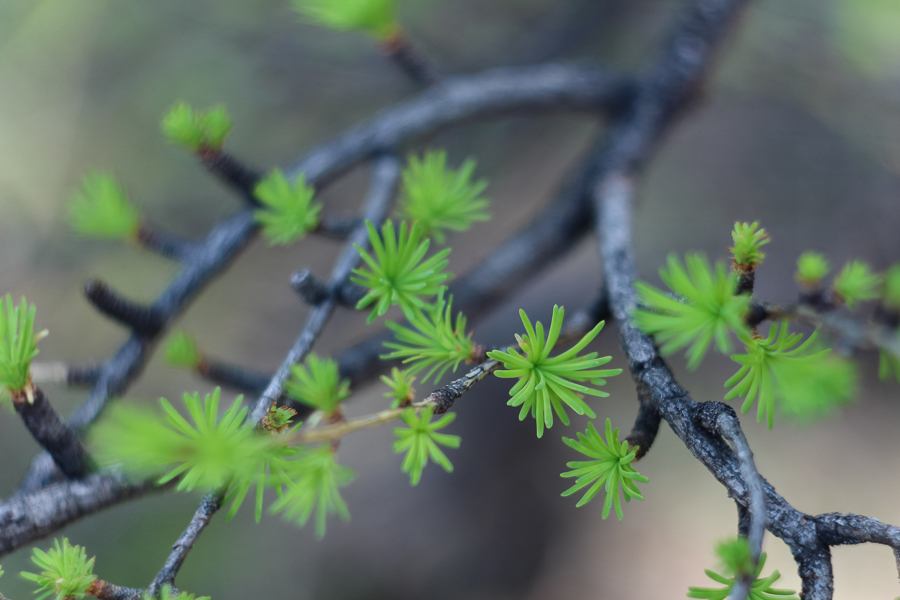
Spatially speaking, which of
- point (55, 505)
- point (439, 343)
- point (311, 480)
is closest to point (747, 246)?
point (439, 343)

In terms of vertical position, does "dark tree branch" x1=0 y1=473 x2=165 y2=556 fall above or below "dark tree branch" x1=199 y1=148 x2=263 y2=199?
below

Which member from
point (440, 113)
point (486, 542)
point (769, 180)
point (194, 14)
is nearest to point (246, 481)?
point (440, 113)

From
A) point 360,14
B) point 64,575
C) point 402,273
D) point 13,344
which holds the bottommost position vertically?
point 64,575

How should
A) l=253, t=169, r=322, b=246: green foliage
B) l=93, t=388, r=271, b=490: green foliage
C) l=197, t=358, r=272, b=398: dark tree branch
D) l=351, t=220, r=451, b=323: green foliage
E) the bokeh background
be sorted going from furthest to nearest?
the bokeh background
l=197, t=358, r=272, b=398: dark tree branch
l=253, t=169, r=322, b=246: green foliage
l=351, t=220, r=451, b=323: green foliage
l=93, t=388, r=271, b=490: green foliage

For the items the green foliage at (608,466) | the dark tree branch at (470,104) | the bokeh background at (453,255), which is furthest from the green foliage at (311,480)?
the bokeh background at (453,255)

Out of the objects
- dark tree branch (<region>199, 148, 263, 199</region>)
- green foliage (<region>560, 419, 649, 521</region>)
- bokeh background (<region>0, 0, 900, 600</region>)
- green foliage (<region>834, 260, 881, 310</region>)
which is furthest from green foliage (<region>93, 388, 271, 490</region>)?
bokeh background (<region>0, 0, 900, 600</region>)

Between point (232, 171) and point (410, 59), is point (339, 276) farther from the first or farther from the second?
point (410, 59)

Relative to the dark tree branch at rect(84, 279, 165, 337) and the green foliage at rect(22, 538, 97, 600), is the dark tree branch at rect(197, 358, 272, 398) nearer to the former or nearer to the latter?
the dark tree branch at rect(84, 279, 165, 337)
